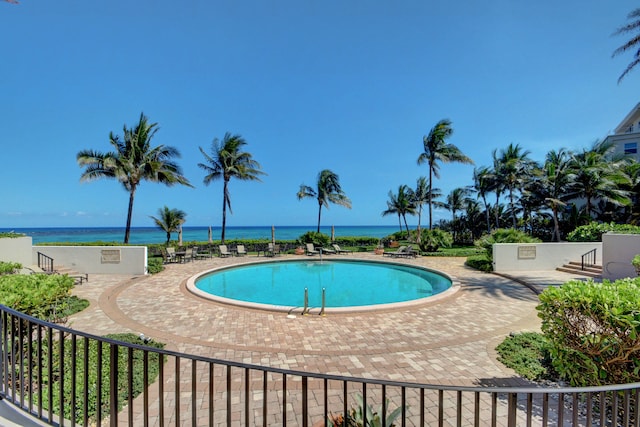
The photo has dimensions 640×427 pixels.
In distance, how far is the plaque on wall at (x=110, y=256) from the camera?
44.7 ft

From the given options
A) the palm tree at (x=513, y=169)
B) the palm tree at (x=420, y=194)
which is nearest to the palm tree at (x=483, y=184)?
the palm tree at (x=513, y=169)

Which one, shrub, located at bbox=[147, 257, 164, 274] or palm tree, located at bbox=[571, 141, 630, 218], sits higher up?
palm tree, located at bbox=[571, 141, 630, 218]

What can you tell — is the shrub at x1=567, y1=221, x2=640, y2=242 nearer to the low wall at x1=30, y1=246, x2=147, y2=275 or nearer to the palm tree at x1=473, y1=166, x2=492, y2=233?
the palm tree at x1=473, y1=166, x2=492, y2=233

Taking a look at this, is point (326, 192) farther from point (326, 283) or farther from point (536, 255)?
point (536, 255)

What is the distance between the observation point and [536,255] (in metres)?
14.6

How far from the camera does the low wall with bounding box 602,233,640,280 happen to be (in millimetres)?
11328

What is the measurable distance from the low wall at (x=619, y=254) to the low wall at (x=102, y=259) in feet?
67.4

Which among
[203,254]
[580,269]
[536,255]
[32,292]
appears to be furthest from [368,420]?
[203,254]

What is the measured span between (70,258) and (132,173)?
572 cm

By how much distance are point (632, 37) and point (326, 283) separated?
21061 millimetres

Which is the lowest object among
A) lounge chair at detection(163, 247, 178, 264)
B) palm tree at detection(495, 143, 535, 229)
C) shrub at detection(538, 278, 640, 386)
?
lounge chair at detection(163, 247, 178, 264)

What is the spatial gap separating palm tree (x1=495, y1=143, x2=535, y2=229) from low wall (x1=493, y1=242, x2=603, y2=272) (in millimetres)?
14304

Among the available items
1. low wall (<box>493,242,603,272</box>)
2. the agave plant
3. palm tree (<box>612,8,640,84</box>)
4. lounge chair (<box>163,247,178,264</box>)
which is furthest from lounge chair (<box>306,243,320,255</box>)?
palm tree (<box>612,8,640,84</box>)

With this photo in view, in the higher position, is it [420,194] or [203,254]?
[420,194]
